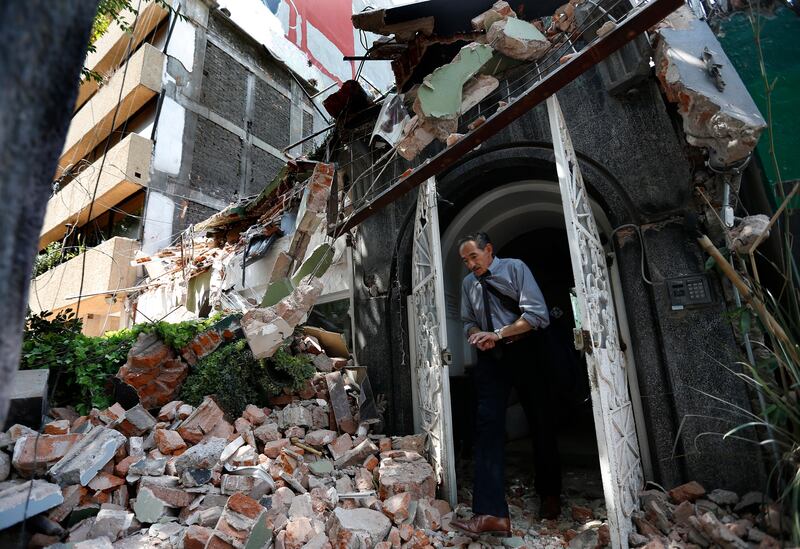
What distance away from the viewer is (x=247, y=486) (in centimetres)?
293

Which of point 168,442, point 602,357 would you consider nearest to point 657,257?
point 602,357

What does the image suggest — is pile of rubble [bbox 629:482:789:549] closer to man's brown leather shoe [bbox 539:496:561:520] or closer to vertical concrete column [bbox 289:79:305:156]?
man's brown leather shoe [bbox 539:496:561:520]

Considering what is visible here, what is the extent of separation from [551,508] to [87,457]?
365cm

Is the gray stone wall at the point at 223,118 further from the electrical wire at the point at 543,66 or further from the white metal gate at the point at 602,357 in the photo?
the white metal gate at the point at 602,357

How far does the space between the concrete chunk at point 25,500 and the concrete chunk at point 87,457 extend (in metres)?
0.19

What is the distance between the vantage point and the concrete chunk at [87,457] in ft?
9.43

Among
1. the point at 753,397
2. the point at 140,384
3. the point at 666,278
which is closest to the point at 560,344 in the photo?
the point at 666,278

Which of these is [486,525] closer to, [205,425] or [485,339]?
[485,339]

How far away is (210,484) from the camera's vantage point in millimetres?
3074

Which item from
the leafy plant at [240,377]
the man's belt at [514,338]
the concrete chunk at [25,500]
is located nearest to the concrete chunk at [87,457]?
the concrete chunk at [25,500]

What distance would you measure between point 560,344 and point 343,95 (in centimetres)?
444

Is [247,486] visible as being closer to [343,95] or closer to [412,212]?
[412,212]

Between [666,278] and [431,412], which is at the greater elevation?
[666,278]

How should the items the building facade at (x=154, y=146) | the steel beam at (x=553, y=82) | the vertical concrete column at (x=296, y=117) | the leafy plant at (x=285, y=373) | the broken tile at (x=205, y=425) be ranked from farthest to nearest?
the vertical concrete column at (x=296, y=117), the building facade at (x=154, y=146), the leafy plant at (x=285, y=373), the broken tile at (x=205, y=425), the steel beam at (x=553, y=82)
